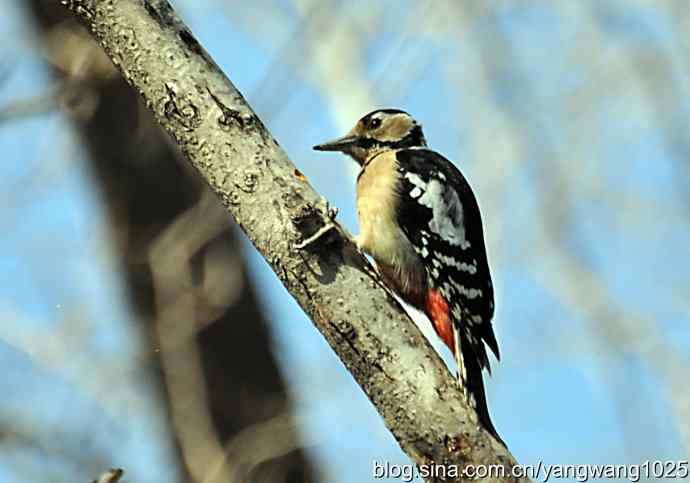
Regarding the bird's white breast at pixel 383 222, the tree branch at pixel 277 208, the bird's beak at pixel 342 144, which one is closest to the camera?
the tree branch at pixel 277 208

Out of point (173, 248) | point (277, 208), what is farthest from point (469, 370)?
point (173, 248)

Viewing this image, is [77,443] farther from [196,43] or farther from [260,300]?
[196,43]

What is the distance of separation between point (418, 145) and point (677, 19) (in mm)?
5879

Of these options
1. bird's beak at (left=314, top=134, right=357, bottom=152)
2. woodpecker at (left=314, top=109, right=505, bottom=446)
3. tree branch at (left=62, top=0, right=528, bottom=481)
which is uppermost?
bird's beak at (left=314, top=134, right=357, bottom=152)

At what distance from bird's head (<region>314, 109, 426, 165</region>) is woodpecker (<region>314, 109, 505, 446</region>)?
0.26 m

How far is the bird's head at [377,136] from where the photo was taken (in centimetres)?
520

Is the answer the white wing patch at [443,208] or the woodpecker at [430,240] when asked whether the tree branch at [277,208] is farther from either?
the white wing patch at [443,208]

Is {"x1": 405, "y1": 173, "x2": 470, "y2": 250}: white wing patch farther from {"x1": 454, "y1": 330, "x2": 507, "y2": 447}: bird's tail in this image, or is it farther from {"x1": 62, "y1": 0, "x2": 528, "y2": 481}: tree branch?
{"x1": 62, "y1": 0, "x2": 528, "y2": 481}: tree branch

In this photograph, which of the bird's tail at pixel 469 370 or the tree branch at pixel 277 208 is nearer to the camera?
the tree branch at pixel 277 208

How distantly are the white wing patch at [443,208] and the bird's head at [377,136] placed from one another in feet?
1.81

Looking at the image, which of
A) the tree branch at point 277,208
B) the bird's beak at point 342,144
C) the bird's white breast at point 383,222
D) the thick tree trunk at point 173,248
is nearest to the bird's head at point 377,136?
the bird's beak at point 342,144

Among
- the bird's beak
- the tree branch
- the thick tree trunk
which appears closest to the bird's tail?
the tree branch

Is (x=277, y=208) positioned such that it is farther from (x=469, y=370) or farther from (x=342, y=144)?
(x=342, y=144)

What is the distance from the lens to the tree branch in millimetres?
2709
